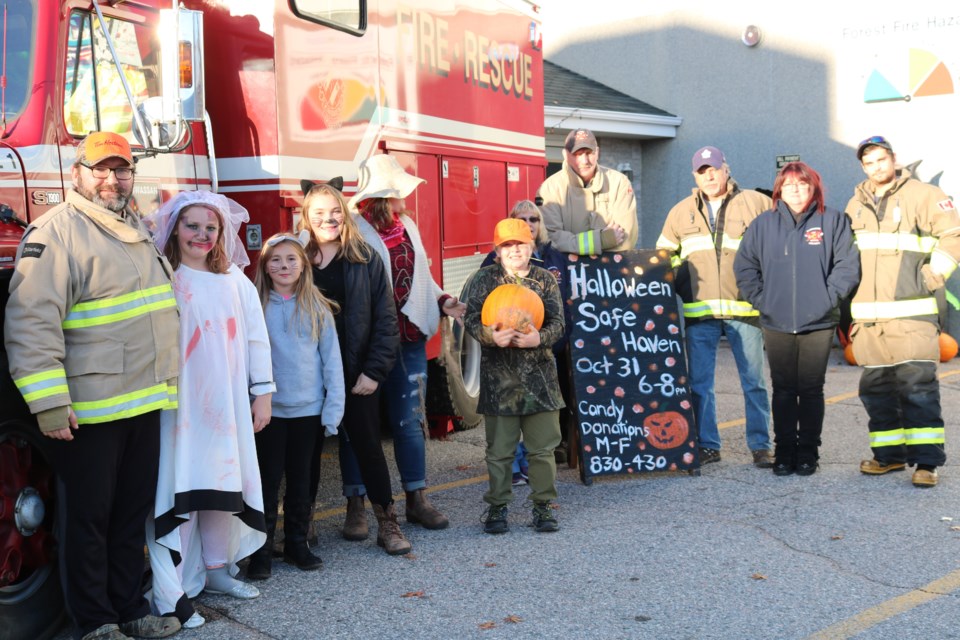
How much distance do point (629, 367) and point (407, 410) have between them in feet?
6.47

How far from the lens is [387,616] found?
4.62 m

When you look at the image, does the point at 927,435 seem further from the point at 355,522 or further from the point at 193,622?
the point at 193,622

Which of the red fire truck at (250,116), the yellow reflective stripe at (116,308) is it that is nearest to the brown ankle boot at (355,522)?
the red fire truck at (250,116)

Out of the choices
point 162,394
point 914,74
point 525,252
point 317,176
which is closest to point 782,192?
point 525,252

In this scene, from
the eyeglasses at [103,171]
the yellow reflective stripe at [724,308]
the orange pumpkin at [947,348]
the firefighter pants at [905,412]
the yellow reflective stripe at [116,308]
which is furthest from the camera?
the orange pumpkin at [947,348]

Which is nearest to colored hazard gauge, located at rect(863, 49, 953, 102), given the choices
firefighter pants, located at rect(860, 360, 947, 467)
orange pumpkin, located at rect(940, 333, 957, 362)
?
orange pumpkin, located at rect(940, 333, 957, 362)

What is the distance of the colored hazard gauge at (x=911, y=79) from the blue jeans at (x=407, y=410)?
9.79 meters

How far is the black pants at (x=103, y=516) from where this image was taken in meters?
4.20

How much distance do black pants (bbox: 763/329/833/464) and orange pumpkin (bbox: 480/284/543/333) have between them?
1.90 metres

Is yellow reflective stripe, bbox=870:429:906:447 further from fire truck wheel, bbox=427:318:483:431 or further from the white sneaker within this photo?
the white sneaker

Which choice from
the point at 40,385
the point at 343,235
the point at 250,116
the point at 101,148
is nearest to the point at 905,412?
the point at 343,235

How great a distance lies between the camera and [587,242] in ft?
23.7

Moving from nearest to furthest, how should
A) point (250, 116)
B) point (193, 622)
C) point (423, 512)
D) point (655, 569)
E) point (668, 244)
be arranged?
point (193, 622), point (655, 569), point (423, 512), point (250, 116), point (668, 244)

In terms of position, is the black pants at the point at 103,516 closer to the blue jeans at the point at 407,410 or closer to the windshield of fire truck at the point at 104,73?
the blue jeans at the point at 407,410
